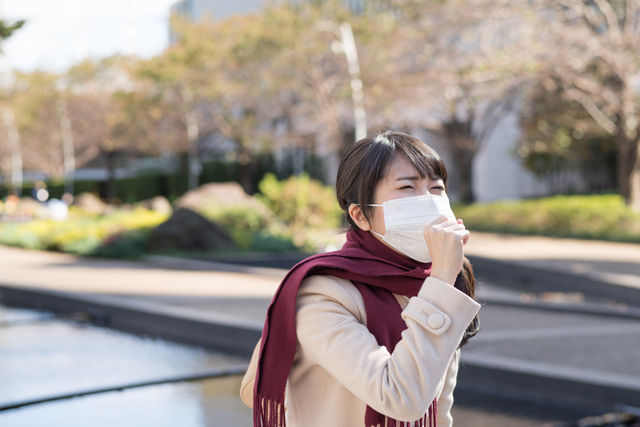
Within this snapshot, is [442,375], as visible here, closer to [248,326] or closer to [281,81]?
[248,326]

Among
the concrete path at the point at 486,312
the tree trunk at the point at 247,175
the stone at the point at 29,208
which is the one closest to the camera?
the concrete path at the point at 486,312

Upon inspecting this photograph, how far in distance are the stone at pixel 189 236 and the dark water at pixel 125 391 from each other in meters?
8.74

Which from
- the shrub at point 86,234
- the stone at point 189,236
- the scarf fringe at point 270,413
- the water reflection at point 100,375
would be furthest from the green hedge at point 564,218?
the scarf fringe at point 270,413

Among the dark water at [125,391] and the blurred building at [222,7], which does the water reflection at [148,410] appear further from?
the blurred building at [222,7]

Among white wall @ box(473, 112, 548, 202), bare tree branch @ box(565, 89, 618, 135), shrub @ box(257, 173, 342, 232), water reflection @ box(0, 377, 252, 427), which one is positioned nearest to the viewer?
water reflection @ box(0, 377, 252, 427)

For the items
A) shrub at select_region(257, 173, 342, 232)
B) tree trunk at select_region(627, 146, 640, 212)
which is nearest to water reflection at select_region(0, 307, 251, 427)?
shrub at select_region(257, 173, 342, 232)

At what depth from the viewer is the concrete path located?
5785 mm

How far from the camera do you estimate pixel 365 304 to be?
5.80 feet

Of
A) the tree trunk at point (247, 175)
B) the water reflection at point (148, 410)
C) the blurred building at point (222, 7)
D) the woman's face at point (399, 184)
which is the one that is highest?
the blurred building at point (222, 7)

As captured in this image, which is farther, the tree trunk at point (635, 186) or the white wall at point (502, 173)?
the white wall at point (502, 173)

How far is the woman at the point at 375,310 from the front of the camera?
5.35 ft

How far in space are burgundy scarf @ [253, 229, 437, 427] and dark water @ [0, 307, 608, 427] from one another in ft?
10.6

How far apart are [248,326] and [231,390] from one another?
1735mm

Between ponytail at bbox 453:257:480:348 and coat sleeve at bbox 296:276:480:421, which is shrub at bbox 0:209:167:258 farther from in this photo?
coat sleeve at bbox 296:276:480:421
